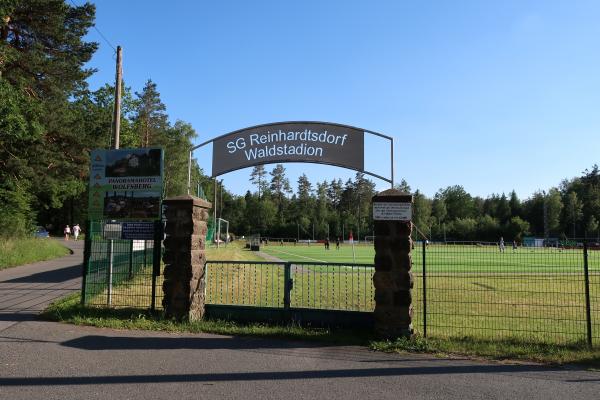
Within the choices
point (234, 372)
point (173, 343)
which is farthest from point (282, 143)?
point (234, 372)

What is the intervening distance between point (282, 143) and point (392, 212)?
3137 mm

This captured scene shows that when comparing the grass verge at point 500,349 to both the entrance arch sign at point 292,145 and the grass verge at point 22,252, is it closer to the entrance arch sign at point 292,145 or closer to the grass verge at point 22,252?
the entrance arch sign at point 292,145

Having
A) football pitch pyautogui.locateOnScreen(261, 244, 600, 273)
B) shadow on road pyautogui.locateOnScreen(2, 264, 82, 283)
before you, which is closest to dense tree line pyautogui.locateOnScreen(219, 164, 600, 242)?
football pitch pyautogui.locateOnScreen(261, 244, 600, 273)

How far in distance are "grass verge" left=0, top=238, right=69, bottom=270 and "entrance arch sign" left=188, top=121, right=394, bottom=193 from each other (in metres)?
13.5

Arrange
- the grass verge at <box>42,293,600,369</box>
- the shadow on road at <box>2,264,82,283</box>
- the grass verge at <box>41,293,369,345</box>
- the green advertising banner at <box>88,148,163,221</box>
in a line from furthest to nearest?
the shadow on road at <box>2,264,82,283</box> < the green advertising banner at <box>88,148,163,221</box> < the grass verge at <box>41,293,369,345</box> < the grass verge at <box>42,293,600,369</box>

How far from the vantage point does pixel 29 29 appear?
26.2 metres

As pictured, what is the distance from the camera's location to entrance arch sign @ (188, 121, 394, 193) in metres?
10.4

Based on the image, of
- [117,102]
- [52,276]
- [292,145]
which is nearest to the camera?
[292,145]

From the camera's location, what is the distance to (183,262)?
378 inches

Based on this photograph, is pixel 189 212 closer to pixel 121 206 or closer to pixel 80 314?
pixel 121 206

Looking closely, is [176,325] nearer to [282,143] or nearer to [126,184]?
[126,184]

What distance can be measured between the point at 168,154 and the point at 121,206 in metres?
61.5

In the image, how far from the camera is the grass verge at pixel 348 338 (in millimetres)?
7547

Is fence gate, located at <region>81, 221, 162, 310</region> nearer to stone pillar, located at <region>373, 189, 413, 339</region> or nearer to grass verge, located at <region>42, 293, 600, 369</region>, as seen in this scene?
grass verge, located at <region>42, 293, 600, 369</region>
